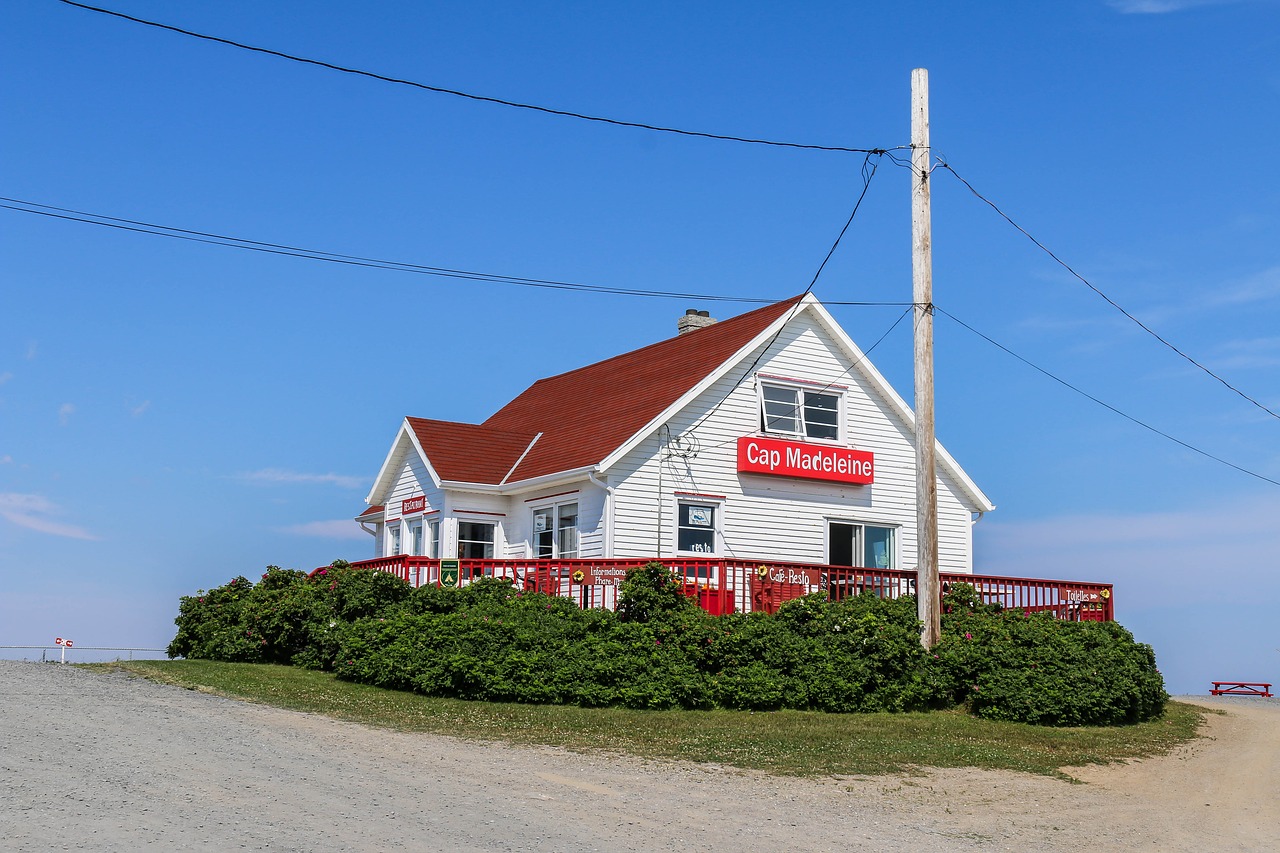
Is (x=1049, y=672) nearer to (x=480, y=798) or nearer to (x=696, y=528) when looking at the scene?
(x=696, y=528)

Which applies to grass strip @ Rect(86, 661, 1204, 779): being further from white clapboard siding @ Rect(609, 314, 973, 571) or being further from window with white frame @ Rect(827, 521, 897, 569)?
window with white frame @ Rect(827, 521, 897, 569)

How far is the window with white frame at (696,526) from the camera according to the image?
2544 centimetres

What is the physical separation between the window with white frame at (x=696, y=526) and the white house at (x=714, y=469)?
3cm

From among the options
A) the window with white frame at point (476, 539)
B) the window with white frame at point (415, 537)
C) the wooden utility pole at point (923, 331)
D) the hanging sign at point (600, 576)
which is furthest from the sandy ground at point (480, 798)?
the window with white frame at point (415, 537)

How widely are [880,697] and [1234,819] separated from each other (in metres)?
6.07

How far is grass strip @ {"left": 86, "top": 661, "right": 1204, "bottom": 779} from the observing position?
1448cm

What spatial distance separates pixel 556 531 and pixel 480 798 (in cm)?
1503

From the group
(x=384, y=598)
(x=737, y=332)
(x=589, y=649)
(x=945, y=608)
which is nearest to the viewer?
(x=589, y=649)

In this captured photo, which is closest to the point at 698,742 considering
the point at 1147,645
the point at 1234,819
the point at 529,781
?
the point at 529,781

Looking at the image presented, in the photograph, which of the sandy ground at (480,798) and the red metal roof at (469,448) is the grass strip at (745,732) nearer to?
the sandy ground at (480,798)

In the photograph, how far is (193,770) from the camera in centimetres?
1166

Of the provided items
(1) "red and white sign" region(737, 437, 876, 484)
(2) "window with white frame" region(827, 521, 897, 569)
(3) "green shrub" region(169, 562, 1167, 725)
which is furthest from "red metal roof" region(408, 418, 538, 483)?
(2) "window with white frame" region(827, 521, 897, 569)

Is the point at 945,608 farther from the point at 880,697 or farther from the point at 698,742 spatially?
the point at 698,742

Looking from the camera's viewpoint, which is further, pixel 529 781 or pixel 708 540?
pixel 708 540
